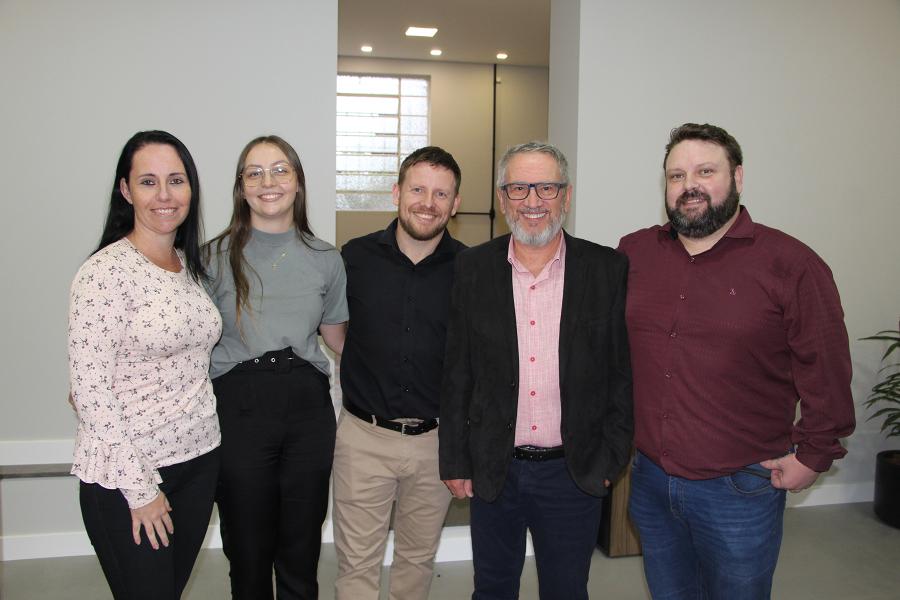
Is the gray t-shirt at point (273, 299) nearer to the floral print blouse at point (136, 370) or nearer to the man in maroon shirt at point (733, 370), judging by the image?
the floral print blouse at point (136, 370)

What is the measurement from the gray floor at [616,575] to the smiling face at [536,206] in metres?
2.02

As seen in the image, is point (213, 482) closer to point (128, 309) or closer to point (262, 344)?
point (262, 344)

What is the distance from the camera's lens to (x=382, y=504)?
2572 millimetres

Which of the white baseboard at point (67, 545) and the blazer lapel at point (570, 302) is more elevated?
the blazer lapel at point (570, 302)

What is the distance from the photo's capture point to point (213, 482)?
84.0 inches

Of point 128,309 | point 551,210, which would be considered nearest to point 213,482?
point 128,309

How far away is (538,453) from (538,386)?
→ 208mm

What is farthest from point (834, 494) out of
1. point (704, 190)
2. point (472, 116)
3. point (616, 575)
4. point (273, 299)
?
point (472, 116)

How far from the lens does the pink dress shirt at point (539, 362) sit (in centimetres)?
218

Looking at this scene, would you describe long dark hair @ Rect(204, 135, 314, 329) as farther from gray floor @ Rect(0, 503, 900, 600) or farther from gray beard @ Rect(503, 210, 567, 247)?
gray floor @ Rect(0, 503, 900, 600)

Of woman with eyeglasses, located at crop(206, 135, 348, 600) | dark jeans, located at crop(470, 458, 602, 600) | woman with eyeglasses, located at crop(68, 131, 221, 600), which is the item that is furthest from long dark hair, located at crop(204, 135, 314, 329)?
dark jeans, located at crop(470, 458, 602, 600)

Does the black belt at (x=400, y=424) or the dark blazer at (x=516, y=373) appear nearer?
the dark blazer at (x=516, y=373)

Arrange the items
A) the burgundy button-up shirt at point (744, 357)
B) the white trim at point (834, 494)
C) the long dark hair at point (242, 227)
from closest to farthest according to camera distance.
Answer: the burgundy button-up shirt at point (744, 357)
the long dark hair at point (242, 227)
the white trim at point (834, 494)

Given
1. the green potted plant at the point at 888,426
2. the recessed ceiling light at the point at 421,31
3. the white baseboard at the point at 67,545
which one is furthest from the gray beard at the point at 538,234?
the recessed ceiling light at the point at 421,31
